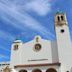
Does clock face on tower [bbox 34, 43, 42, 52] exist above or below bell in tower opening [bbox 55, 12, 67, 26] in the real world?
below

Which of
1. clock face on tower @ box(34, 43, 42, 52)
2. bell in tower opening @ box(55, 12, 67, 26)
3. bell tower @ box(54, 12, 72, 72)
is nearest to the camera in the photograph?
bell tower @ box(54, 12, 72, 72)

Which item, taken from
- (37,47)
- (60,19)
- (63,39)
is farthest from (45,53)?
(60,19)

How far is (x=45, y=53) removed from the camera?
28.7 metres

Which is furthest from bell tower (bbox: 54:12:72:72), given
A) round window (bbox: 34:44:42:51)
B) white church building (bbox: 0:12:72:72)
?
round window (bbox: 34:44:42:51)

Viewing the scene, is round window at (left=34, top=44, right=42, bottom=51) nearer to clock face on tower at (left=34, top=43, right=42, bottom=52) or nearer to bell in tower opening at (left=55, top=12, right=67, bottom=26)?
clock face on tower at (left=34, top=43, right=42, bottom=52)

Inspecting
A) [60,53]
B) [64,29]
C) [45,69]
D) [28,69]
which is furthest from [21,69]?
[64,29]

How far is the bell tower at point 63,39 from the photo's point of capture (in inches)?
1059

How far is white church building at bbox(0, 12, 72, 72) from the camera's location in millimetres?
26953

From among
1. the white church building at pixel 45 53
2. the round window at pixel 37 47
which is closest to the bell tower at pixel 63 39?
the white church building at pixel 45 53

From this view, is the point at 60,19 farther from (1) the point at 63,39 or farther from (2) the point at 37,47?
(2) the point at 37,47

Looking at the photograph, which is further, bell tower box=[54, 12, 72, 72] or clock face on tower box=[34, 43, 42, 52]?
clock face on tower box=[34, 43, 42, 52]

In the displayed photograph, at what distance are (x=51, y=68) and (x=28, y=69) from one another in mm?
3434

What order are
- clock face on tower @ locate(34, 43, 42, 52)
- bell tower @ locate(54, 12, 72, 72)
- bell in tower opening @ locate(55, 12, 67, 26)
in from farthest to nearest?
1. bell in tower opening @ locate(55, 12, 67, 26)
2. clock face on tower @ locate(34, 43, 42, 52)
3. bell tower @ locate(54, 12, 72, 72)

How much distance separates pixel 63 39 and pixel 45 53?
3.53 meters
